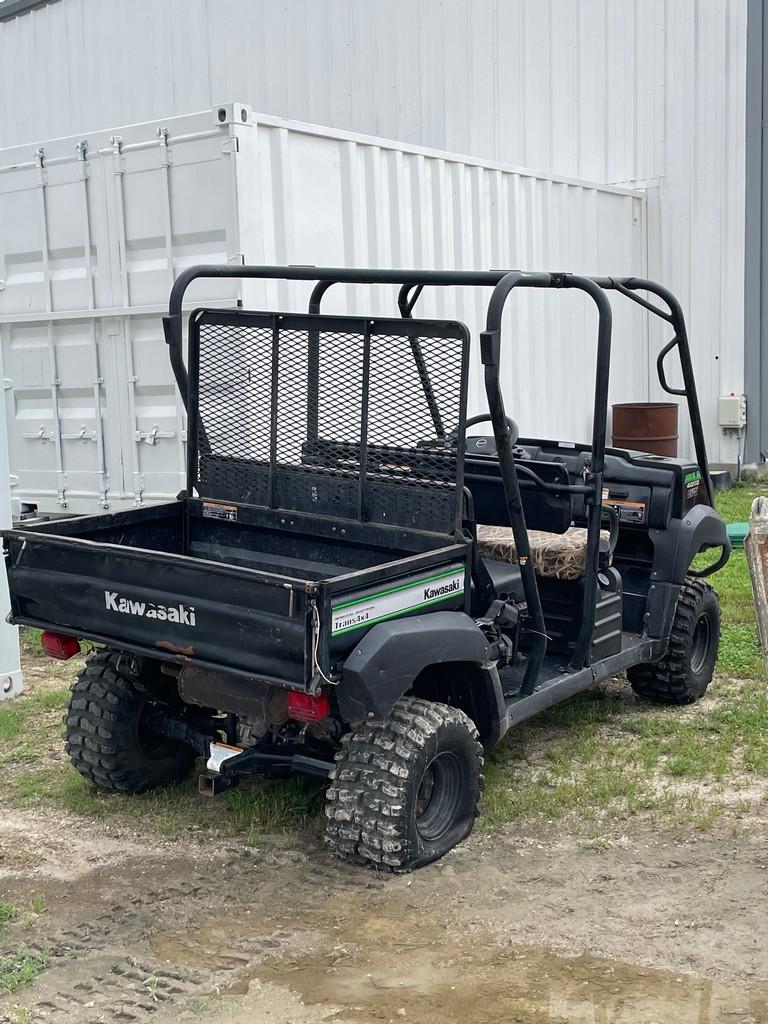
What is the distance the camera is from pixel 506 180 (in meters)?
9.77

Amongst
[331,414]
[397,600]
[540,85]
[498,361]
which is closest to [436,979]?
[397,600]

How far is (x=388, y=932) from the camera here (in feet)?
12.0

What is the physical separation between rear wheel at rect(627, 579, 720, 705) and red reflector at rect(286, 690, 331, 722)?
2.29 metres

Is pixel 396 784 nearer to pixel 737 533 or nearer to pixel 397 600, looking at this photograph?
pixel 397 600

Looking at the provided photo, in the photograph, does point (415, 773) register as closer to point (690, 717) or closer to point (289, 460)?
point (289, 460)

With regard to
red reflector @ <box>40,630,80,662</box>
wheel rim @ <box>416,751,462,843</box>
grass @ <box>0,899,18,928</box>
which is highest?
red reflector @ <box>40,630,80,662</box>

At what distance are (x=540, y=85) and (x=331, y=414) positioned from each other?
862cm

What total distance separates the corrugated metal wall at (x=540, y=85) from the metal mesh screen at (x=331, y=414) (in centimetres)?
778

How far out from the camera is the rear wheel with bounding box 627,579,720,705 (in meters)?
5.66

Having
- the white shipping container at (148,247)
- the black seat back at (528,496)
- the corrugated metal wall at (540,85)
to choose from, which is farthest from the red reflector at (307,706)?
the corrugated metal wall at (540,85)

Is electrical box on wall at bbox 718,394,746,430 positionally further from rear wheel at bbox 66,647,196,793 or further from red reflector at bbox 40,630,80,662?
red reflector at bbox 40,630,80,662

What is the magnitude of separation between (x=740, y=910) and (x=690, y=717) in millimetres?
1949

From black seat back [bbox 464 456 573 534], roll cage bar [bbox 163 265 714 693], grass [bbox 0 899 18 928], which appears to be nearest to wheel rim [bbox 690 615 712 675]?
roll cage bar [bbox 163 265 714 693]

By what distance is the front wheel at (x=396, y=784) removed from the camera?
Result: 3.95 m
